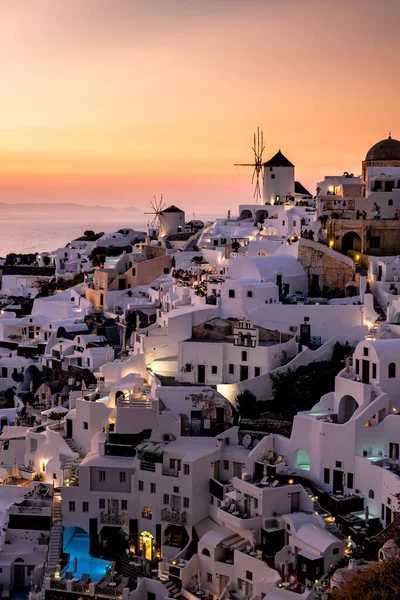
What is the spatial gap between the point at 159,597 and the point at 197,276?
15.4m

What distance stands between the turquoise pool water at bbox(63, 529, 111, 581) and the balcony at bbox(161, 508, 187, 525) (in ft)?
5.93

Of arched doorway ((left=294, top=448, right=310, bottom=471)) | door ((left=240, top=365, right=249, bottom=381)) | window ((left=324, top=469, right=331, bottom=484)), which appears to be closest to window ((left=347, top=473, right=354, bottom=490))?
window ((left=324, top=469, right=331, bottom=484))

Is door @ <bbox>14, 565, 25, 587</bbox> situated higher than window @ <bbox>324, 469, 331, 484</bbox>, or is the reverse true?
window @ <bbox>324, 469, 331, 484</bbox>

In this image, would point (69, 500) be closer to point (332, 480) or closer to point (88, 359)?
point (332, 480)

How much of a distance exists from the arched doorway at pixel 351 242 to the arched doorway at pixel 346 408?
33.1ft

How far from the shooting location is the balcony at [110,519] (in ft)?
78.9

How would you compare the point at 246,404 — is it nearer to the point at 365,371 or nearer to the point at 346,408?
the point at 346,408

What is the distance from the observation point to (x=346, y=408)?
24.0 meters

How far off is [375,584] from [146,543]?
7.87 m

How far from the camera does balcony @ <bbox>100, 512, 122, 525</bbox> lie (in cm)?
2406

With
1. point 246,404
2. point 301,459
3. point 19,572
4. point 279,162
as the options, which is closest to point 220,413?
point 246,404

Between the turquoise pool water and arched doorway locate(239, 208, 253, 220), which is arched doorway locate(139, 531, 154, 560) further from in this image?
arched doorway locate(239, 208, 253, 220)

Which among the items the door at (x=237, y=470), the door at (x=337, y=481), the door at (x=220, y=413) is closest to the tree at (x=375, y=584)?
the door at (x=337, y=481)

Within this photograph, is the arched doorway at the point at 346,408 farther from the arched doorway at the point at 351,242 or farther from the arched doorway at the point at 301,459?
the arched doorway at the point at 351,242
